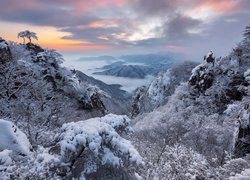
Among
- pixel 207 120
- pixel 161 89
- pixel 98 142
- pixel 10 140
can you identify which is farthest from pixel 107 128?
pixel 161 89

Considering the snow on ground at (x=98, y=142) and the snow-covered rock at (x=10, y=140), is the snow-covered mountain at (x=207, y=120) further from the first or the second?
the snow-covered rock at (x=10, y=140)

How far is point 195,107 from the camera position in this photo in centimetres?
4741

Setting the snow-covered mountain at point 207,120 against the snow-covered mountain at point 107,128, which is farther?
the snow-covered mountain at point 207,120

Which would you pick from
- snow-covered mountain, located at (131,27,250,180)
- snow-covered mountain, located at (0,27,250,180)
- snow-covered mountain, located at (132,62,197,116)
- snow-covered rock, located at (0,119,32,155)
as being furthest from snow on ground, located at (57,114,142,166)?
snow-covered mountain, located at (132,62,197,116)

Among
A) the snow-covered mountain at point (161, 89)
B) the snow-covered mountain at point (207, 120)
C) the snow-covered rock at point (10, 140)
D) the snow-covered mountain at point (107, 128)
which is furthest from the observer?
the snow-covered mountain at point (161, 89)

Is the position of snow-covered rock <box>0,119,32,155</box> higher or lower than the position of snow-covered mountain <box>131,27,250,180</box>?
higher

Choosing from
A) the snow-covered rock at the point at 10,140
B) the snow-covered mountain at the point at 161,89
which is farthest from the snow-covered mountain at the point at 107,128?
the snow-covered mountain at the point at 161,89

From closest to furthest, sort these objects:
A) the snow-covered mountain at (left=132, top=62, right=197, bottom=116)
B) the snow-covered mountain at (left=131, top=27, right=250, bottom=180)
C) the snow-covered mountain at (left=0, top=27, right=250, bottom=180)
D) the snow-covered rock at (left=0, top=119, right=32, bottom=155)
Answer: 1. the snow-covered rock at (left=0, top=119, right=32, bottom=155)
2. the snow-covered mountain at (left=0, top=27, right=250, bottom=180)
3. the snow-covered mountain at (left=131, top=27, right=250, bottom=180)
4. the snow-covered mountain at (left=132, top=62, right=197, bottom=116)

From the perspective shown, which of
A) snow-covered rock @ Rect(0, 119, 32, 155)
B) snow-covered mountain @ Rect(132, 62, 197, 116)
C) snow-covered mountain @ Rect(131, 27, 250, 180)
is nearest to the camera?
snow-covered rock @ Rect(0, 119, 32, 155)

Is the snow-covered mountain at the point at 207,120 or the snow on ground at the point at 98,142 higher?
the snow on ground at the point at 98,142

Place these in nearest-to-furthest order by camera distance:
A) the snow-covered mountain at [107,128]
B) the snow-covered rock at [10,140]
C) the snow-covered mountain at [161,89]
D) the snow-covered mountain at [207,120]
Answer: the snow-covered rock at [10,140] < the snow-covered mountain at [107,128] < the snow-covered mountain at [207,120] < the snow-covered mountain at [161,89]

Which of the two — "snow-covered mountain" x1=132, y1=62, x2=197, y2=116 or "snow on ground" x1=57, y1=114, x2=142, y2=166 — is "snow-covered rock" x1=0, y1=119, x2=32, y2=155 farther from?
"snow-covered mountain" x1=132, y1=62, x2=197, y2=116

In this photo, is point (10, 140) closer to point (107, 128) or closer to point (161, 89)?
point (107, 128)

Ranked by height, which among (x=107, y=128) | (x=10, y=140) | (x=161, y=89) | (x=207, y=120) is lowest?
(x=161, y=89)
